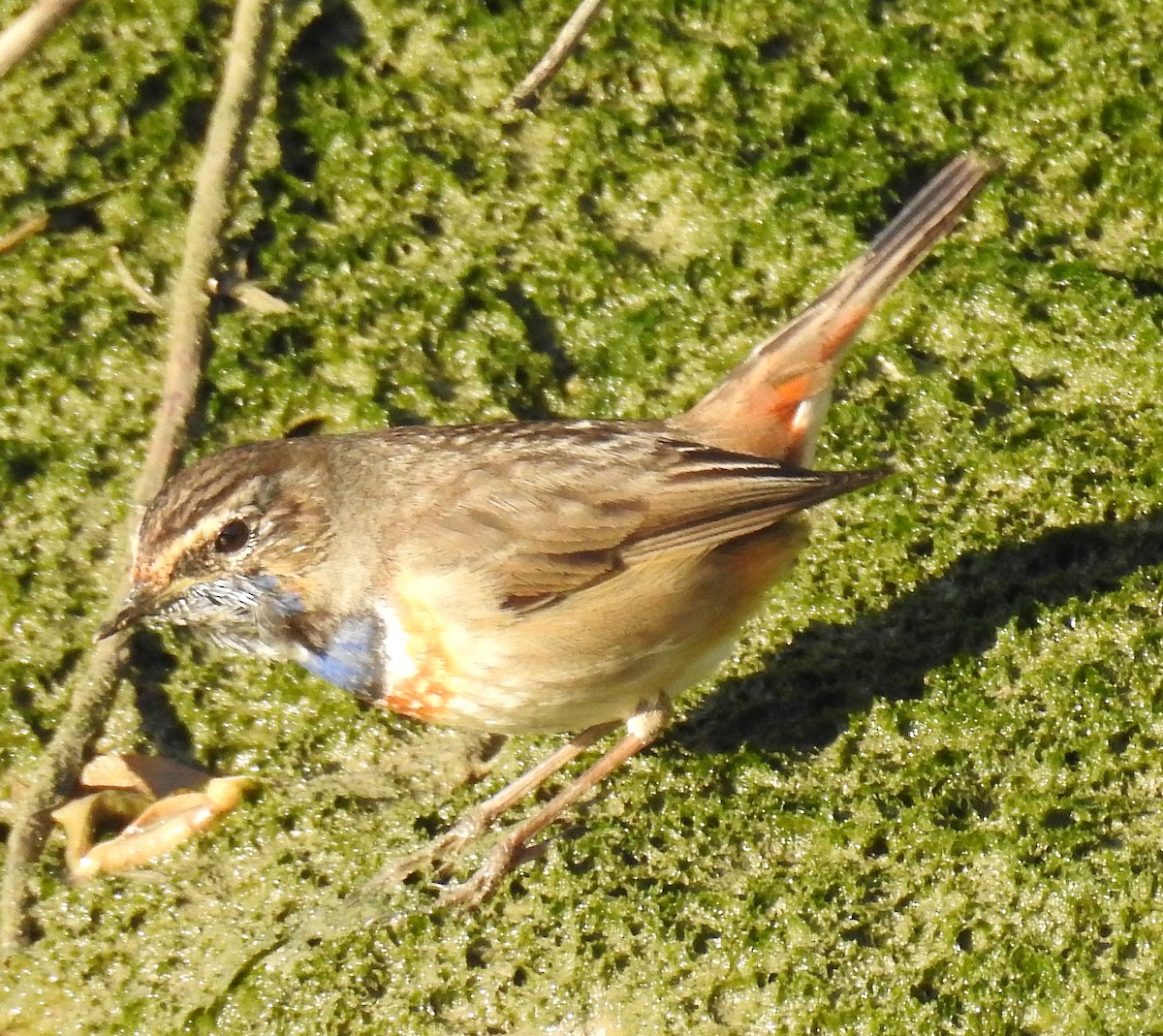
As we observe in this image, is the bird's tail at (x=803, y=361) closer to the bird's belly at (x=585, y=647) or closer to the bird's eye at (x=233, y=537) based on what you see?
the bird's belly at (x=585, y=647)

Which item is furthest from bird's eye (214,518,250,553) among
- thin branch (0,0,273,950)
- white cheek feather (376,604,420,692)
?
thin branch (0,0,273,950)

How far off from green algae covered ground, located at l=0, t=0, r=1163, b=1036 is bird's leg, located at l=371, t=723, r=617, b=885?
0.33ft

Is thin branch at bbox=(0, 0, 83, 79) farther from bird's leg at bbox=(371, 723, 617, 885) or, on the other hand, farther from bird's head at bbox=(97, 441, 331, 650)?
bird's leg at bbox=(371, 723, 617, 885)

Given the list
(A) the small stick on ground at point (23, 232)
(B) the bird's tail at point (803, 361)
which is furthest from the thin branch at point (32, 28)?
(A) the small stick on ground at point (23, 232)

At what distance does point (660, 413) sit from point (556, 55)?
159 centimetres

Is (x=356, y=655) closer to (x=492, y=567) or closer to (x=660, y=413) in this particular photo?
(x=492, y=567)

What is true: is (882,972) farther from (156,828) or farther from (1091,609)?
(156,828)

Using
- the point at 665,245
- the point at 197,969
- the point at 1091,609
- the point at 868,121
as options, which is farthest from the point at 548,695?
the point at 868,121

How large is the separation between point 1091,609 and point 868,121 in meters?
2.57

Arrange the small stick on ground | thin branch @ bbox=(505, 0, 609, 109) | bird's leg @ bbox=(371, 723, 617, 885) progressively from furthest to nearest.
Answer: the small stick on ground → thin branch @ bbox=(505, 0, 609, 109) → bird's leg @ bbox=(371, 723, 617, 885)

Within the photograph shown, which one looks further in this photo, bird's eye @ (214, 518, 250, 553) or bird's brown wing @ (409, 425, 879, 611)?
bird's brown wing @ (409, 425, 879, 611)

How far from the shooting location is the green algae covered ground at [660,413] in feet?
15.6

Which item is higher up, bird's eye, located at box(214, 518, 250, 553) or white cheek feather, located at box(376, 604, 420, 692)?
bird's eye, located at box(214, 518, 250, 553)

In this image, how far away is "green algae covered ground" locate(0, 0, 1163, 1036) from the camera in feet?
15.6
